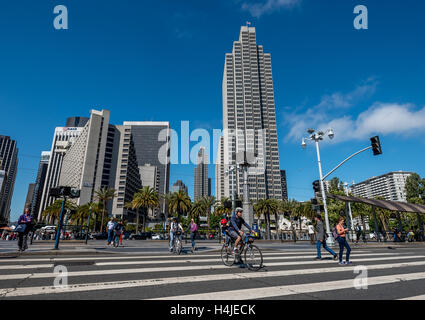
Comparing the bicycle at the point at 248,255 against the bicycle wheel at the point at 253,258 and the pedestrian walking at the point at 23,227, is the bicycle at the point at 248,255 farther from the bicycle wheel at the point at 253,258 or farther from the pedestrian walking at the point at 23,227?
the pedestrian walking at the point at 23,227

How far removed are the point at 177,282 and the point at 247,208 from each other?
17.9 metres

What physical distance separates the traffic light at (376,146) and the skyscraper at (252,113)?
10395cm

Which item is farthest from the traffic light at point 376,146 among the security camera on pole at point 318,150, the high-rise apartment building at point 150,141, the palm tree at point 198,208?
the high-rise apartment building at point 150,141

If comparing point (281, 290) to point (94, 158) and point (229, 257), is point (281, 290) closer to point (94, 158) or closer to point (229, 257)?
point (229, 257)

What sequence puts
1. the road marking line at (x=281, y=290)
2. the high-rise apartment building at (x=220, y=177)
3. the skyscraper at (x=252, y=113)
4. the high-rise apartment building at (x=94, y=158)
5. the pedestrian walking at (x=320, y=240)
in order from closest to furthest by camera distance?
the road marking line at (x=281, y=290) → the pedestrian walking at (x=320, y=240) → the high-rise apartment building at (x=94, y=158) → the skyscraper at (x=252, y=113) → the high-rise apartment building at (x=220, y=177)

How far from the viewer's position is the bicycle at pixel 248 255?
21.7 ft

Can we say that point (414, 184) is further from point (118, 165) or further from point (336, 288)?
point (118, 165)

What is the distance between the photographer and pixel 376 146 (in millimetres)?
16234

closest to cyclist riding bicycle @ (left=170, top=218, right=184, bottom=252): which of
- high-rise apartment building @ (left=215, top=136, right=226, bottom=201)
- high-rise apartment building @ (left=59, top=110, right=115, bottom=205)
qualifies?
high-rise apartment building @ (left=59, top=110, right=115, bottom=205)

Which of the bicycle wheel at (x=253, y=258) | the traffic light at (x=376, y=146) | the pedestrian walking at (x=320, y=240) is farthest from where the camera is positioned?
the traffic light at (x=376, y=146)

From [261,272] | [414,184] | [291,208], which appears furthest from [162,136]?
[261,272]

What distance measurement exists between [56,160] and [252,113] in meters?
146

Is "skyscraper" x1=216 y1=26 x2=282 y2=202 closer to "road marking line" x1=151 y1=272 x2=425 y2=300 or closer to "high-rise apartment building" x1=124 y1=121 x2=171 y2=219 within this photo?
"high-rise apartment building" x1=124 y1=121 x2=171 y2=219
